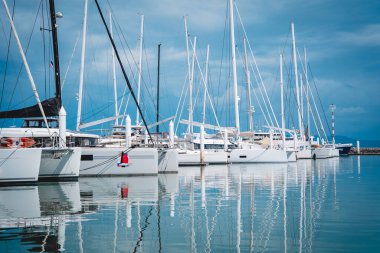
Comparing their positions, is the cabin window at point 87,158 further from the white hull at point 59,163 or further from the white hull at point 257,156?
the white hull at point 257,156

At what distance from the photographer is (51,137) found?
24703 millimetres

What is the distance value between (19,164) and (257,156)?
3367 cm

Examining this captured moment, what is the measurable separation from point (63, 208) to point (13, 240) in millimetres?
4924

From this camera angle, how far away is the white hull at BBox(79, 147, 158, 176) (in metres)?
29.3

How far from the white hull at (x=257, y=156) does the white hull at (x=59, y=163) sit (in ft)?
91.7

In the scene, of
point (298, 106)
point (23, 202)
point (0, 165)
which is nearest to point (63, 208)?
point (23, 202)

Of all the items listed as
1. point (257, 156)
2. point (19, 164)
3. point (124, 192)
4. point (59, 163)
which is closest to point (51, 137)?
point (59, 163)

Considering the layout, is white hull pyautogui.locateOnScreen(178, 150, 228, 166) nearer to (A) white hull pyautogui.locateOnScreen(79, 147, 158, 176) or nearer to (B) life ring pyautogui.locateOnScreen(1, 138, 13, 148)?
(A) white hull pyautogui.locateOnScreen(79, 147, 158, 176)

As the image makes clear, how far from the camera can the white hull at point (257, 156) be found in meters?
51.5

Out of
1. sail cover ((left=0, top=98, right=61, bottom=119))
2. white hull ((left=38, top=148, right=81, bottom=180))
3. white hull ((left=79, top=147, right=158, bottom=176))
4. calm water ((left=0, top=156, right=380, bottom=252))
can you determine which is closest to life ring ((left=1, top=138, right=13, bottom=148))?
white hull ((left=38, top=148, right=81, bottom=180))

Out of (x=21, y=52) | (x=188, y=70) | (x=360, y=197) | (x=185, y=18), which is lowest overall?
(x=360, y=197)

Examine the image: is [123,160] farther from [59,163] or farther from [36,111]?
[36,111]

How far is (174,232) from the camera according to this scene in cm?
1085

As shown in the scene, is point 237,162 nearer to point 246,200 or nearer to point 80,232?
point 246,200
